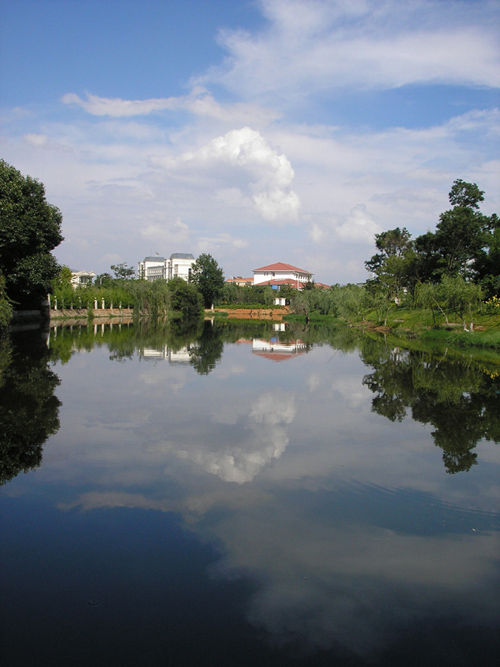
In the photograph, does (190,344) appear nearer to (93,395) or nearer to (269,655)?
(93,395)

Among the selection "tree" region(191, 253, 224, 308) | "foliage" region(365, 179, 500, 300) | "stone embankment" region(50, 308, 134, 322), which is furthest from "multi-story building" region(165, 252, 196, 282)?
"foliage" region(365, 179, 500, 300)

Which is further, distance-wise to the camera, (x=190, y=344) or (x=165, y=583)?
(x=190, y=344)

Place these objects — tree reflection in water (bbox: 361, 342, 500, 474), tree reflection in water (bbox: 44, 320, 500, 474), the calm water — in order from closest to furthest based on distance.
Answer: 1. the calm water
2. tree reflection in water (bbox: 361, 342, 500, 474)
3. tree reflection in water (bbox: 44, 320, 500, 474)

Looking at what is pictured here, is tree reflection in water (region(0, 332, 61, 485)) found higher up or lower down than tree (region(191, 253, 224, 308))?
lower down

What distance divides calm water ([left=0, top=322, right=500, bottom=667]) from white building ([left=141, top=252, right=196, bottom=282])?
3744 inches

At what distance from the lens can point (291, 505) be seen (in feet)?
17.2

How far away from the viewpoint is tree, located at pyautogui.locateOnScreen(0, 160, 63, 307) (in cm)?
2512

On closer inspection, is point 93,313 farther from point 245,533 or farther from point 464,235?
point 245,533

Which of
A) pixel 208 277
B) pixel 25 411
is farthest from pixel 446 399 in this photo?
pixel 208 277

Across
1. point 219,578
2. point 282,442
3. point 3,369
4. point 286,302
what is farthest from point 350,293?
point 219,578

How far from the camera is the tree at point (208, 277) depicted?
71562 millimetres

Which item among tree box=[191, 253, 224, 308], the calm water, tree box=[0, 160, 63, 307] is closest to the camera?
the calm water

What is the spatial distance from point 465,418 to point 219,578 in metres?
7.23

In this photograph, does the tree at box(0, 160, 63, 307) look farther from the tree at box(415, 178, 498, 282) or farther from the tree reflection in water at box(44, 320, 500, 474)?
the tree at box(415, 178, 498, 282)
